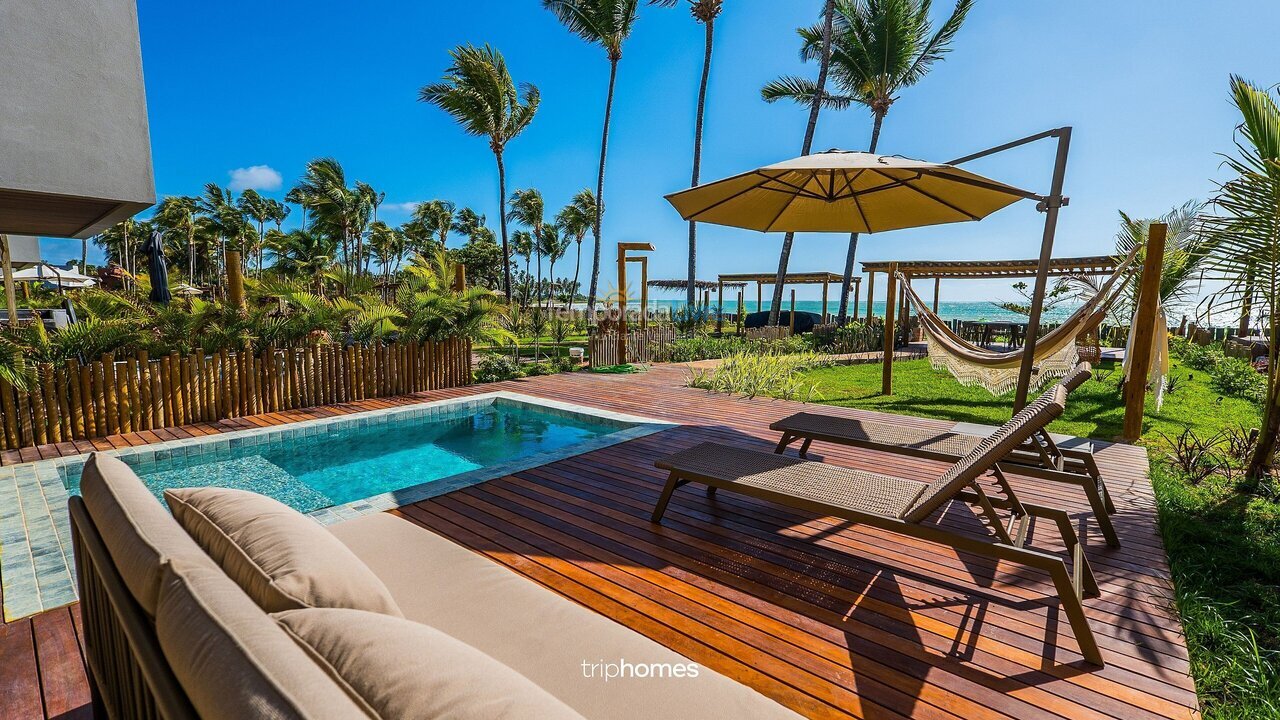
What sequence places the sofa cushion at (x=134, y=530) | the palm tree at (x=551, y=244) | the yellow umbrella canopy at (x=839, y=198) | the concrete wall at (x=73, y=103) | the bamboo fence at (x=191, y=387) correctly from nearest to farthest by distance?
the sofa cushion at (x=134, y=530) → the concrete wall at (x=73, y=103) → the yellow umbrella canopy at (x=839, y=198) → the bamboo fence at (x=191, y=387) → the palm tree at (x=551, y=244)

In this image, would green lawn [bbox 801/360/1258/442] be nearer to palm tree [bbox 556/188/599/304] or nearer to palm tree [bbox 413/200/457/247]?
palm tree [bbox 556/188/599/304]

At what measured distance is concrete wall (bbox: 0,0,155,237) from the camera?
1559 millimetres

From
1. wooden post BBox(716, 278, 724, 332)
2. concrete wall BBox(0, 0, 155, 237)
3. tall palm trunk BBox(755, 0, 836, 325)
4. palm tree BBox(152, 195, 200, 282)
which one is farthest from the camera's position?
palm tree BBox(152, 195, 200, 282)

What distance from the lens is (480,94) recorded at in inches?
672

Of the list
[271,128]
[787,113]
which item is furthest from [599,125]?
[271,128]

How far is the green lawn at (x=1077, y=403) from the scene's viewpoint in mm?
5855

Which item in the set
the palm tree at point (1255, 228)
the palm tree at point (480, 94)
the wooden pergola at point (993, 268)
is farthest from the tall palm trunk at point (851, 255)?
the palm tree at point (1255, 228)

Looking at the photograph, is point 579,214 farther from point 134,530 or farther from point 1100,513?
point 134,530

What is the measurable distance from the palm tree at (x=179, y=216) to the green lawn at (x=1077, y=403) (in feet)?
119

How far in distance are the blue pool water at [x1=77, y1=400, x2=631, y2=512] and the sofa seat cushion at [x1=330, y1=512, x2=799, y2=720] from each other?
9.23 feet

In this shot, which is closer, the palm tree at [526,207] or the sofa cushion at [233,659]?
the sofa cushion at [233,659]

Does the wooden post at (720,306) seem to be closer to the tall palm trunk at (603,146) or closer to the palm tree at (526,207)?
the tall palm trunk at (603,146)

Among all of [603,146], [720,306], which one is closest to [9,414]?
[603,146]

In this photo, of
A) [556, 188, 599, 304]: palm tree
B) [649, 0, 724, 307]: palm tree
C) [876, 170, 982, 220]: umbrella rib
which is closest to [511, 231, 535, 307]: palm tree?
[556, 188, 599, 304]: palm tree
